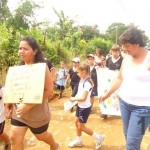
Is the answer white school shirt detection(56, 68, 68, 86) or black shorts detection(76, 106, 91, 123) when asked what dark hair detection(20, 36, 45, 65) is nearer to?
black shorts detection(76, 106, 91, 123)

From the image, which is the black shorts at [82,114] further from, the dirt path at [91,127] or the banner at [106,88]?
the banner at [106,88]

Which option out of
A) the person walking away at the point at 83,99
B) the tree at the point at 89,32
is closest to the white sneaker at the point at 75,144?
the person walking away at the point at 83,99

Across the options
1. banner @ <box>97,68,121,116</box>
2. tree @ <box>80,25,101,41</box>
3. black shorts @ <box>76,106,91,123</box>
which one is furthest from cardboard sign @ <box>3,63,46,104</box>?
tree @ <box>80,25,101,41</box>

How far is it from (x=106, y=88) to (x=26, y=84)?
11.8ft

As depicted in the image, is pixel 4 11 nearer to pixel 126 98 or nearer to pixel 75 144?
pixel 75 144

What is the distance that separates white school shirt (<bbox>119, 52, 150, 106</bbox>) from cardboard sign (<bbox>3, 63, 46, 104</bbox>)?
3.15ft

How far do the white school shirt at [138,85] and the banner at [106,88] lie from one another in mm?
3227

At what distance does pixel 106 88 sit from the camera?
6441 millimetres

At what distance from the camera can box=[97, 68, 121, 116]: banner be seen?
249 inches

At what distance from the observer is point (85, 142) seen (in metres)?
5.04

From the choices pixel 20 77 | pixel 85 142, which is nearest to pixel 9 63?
pixel 85 142

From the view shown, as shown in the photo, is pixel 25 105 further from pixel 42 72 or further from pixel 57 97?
pixel 57 97

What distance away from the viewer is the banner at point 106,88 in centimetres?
632

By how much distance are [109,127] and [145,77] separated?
3315 millimetres
